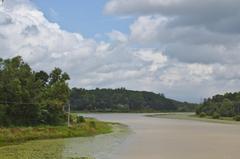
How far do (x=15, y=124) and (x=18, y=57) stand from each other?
804 centimetres

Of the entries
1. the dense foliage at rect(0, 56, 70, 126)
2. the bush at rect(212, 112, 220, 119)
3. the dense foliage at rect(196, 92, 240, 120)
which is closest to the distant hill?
the dense foliage at rect(196, 92, 240, 120)

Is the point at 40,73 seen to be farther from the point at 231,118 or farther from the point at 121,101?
the point at 121,101

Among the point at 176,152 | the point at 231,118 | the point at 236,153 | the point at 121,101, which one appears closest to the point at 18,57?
the point at 176,152

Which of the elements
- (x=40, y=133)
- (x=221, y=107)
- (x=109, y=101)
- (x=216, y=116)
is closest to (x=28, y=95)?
(x=40, y=133)

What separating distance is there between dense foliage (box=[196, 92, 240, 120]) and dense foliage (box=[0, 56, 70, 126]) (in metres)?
62.6

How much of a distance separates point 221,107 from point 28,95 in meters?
84.3

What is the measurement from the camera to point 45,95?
55.3 m

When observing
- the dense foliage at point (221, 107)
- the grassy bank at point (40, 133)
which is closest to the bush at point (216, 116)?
the dense foliage at point (221, 107)

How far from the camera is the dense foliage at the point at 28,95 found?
49.3 metres

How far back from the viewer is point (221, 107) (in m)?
127

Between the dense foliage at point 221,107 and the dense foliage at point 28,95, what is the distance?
2463 inches

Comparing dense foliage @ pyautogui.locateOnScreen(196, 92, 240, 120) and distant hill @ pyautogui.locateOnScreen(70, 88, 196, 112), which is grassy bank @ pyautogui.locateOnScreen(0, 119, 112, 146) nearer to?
dense foliage @ pyautogui.locateOnScreen(196, 92, 240, 120)

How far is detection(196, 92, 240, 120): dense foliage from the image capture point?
12231 cm

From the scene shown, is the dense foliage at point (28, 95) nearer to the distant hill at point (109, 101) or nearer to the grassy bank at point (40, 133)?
the grassy bank at point (40, 133)
